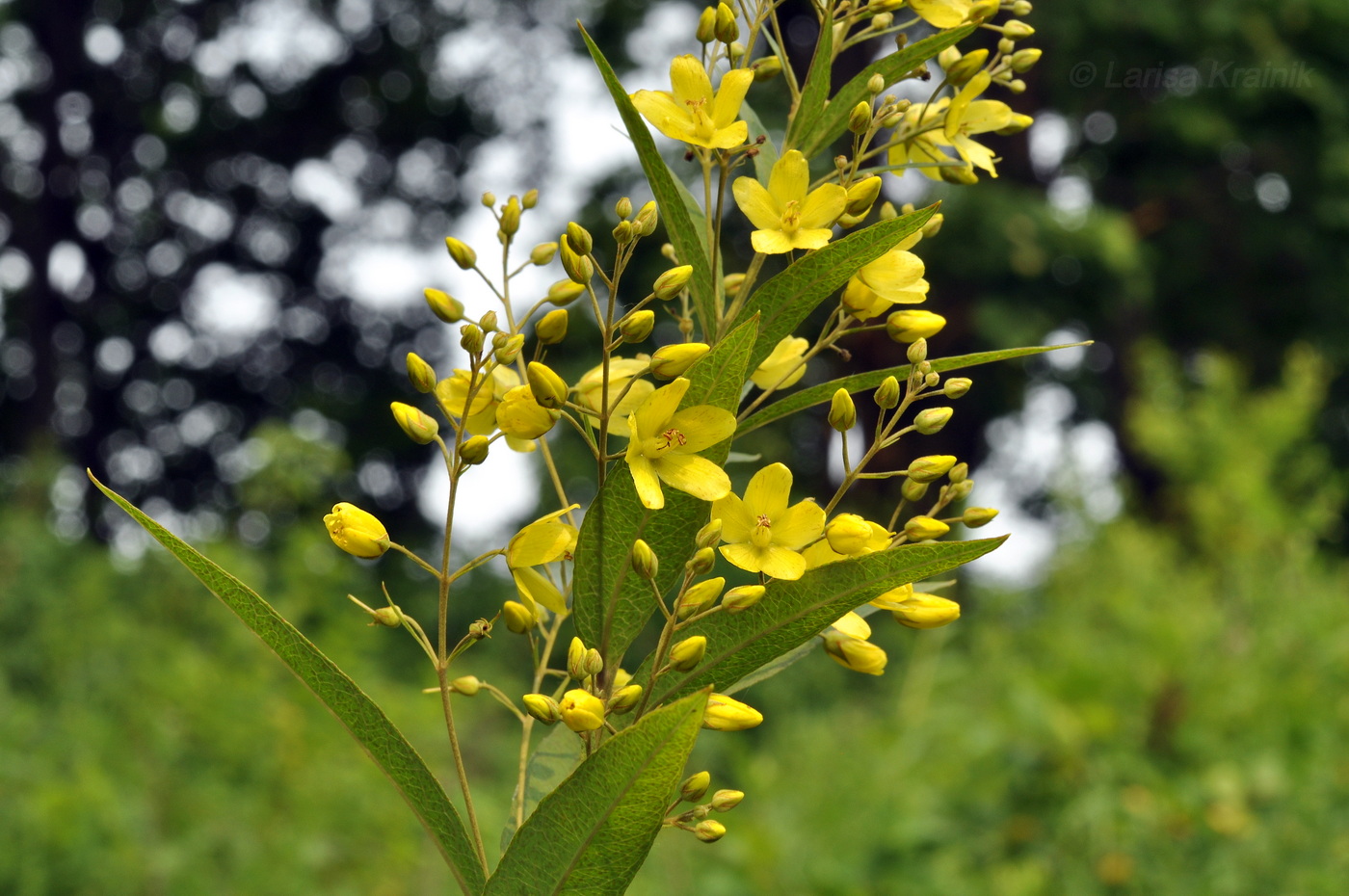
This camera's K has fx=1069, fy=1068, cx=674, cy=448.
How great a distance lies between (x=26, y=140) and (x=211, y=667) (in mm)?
11511

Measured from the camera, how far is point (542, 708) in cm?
55

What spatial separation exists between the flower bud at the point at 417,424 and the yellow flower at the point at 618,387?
9 cm

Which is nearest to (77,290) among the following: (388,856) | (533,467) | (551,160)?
(551,160)

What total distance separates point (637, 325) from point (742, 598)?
0.53ft

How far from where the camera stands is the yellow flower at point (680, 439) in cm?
55

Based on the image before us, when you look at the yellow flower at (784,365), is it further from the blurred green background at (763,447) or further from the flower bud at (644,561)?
the blurred green background at (763,447)

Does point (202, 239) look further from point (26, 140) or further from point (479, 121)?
point (479, 121)

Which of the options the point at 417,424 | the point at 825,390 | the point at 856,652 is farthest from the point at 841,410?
the point at 417,424

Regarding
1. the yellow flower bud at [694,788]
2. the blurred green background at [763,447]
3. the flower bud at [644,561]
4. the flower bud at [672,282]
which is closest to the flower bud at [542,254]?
the flower bud at [672,282]

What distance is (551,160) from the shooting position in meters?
11.1

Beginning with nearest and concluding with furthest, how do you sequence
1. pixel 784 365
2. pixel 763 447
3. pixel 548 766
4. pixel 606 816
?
pixel 606 816, pixel 548 766, pixel 784 365, pixel 763 447

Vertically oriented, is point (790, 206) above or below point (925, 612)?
above

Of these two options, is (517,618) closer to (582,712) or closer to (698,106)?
(582,712)

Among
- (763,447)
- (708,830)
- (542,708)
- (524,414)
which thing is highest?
(524,414)
